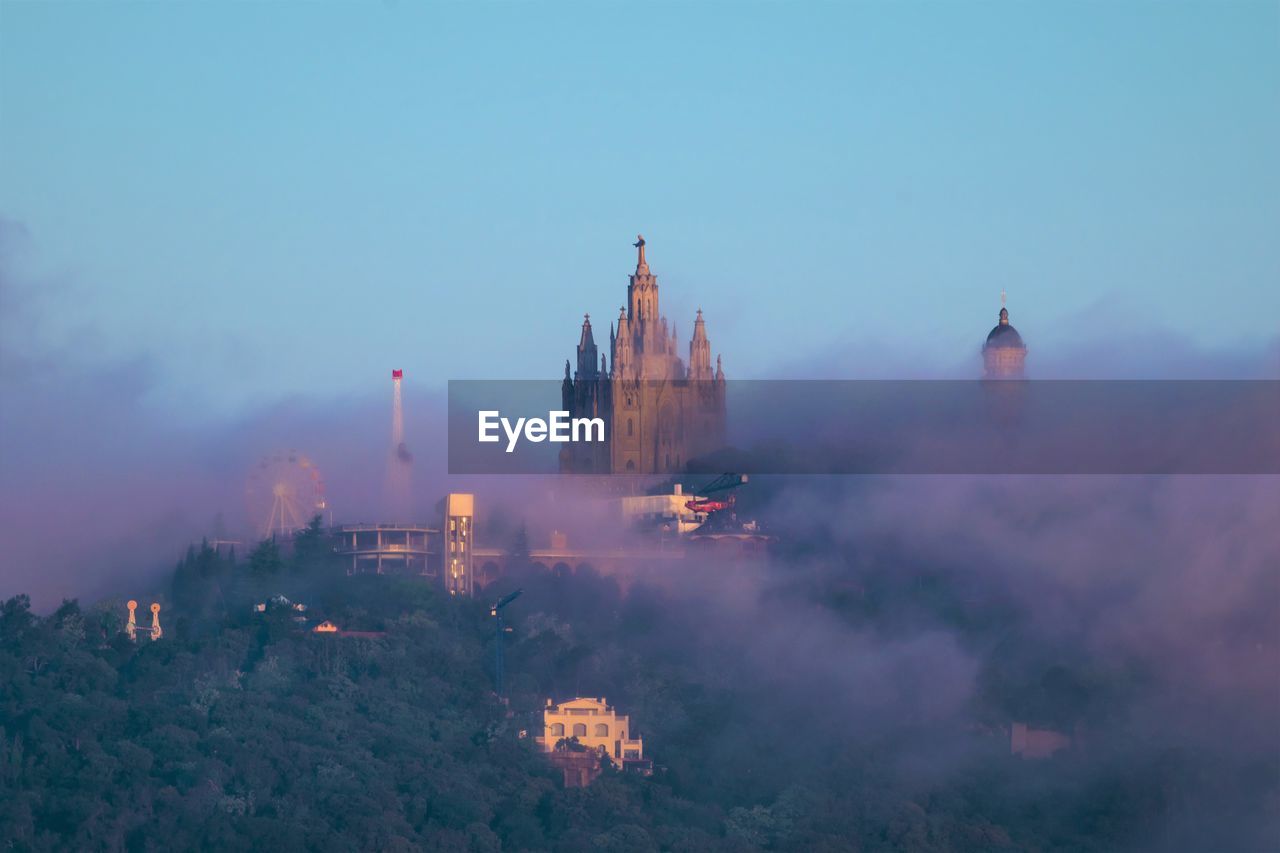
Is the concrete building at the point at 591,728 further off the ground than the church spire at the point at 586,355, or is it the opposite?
the church spire at the point at 586,355

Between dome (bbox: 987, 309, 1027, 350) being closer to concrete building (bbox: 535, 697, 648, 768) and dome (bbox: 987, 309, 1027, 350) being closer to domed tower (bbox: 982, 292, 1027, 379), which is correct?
domed tower (bbox: 982, 292, 1027, 379)

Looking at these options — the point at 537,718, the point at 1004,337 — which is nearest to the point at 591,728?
the point at 537,718

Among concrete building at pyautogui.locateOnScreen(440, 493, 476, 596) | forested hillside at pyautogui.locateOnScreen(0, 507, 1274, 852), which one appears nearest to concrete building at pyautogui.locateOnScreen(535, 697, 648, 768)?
forested hillside at pyautogui.locateOnScreen(0, 507, 1274, 852)

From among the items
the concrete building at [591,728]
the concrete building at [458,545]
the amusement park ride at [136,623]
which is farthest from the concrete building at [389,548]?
the concrete building at [591,728]

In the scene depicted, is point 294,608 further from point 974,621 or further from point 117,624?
point 974,621

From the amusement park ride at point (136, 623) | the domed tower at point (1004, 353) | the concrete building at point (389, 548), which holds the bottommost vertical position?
the amusement park ride at point (136, 623)

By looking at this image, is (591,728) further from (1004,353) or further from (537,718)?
(1004,353)

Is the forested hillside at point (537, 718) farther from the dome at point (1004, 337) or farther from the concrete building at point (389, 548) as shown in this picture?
the dome at point (1004, 337)

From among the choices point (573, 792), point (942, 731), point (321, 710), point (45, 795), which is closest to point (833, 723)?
point (942, 731)
